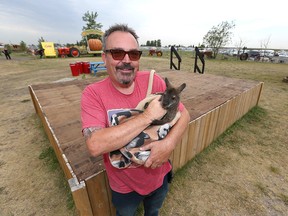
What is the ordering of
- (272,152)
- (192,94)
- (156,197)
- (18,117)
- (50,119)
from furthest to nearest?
1. (18,117)
2. (192,94)
3. (272,152)
4. (50,119)
5. (156,197)

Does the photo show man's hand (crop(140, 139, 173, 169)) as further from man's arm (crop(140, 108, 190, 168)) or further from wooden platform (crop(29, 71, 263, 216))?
wooden platform (crop(29, 71, 263, 216))

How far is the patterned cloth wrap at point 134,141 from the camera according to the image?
3.57 feet

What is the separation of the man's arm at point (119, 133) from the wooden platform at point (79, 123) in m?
0.70

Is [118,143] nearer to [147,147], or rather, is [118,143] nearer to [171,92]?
[147,147]

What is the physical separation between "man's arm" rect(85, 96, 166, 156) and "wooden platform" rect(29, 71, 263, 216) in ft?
2.29

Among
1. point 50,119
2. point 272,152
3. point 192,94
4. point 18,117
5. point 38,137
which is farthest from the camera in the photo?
point 18,117

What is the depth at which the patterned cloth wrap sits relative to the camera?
109 cm

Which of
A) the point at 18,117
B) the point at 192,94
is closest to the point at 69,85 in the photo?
the point at 18,117

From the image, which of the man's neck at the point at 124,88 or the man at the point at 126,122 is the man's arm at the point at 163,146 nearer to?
the man at the point at 126,122

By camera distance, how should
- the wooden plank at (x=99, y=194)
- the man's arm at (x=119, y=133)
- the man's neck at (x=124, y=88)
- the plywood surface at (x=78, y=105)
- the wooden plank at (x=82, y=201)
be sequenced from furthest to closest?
the plywood surface at (x=78, y=105) < the wooden plank at (x=99, y=194) < the wooden plank at (x=82, y=201) < the man's neck at (x=124, y=88) < the man's arm at (x=119, y=133)

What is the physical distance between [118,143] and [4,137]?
172 inches

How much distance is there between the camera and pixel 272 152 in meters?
3.33

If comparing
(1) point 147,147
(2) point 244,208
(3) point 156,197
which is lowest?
(2) point 244,208

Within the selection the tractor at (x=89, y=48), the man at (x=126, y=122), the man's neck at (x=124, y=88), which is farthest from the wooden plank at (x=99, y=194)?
the tractor at (x=89, y=48)
